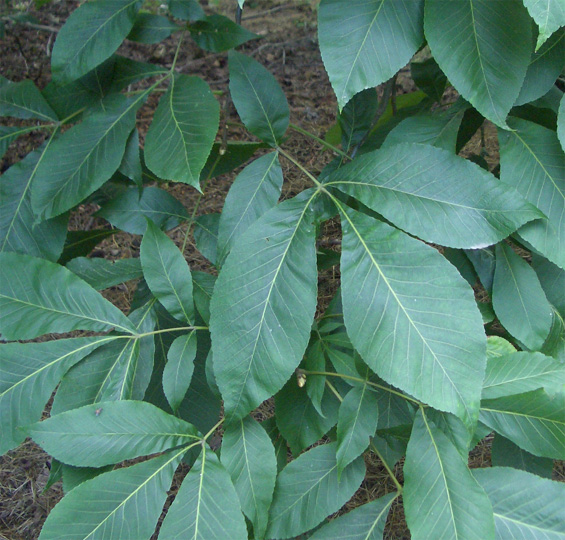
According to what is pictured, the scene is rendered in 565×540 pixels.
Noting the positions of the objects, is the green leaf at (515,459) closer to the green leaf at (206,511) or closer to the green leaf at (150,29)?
the green leaf at (206,511)

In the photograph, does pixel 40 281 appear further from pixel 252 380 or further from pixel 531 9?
pixel 531 9

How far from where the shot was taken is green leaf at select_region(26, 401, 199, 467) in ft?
2.80

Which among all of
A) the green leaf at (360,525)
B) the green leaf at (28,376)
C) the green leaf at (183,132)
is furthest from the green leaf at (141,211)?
the green leaf at (360,525)

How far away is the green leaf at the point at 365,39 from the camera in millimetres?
908

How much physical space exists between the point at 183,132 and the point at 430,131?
1.50 feet

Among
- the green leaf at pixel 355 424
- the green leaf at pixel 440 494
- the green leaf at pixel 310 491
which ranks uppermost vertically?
the green leaf at pixel 355 424

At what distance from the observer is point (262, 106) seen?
3.59 feet

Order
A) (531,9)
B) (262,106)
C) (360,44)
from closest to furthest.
Result: (531,9) < (360,44) < (262,106)

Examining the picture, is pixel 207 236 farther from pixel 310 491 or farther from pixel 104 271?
pixel 310 491

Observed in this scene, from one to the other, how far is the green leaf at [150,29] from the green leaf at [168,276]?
0.47 metres

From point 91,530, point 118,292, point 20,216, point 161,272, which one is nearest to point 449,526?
point 91,530

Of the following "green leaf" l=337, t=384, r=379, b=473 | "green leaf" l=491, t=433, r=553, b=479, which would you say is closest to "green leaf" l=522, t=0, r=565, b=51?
"green leaf" l=337, t=384, r=379, b=473

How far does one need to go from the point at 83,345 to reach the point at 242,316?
11.9 inches

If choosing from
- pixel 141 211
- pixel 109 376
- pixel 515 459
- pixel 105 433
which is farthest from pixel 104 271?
pixel 515 459
